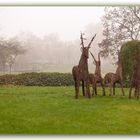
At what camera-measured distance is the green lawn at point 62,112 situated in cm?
511

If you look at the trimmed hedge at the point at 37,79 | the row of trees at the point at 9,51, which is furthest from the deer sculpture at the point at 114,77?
the row of trees at the point at 9,51

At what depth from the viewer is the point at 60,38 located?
532 centimetres

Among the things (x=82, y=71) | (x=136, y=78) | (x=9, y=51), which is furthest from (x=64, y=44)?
(x=136, y=78)

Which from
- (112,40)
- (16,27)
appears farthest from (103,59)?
(16,27)

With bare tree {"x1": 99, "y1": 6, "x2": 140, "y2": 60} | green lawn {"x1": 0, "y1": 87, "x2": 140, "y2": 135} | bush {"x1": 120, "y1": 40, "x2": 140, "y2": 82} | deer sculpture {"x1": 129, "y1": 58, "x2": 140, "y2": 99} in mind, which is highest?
bare tree {"x1": 99, "y1": 6, "x2": 140, "y2": 60}

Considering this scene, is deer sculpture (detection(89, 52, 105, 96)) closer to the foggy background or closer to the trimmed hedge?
the foggy background

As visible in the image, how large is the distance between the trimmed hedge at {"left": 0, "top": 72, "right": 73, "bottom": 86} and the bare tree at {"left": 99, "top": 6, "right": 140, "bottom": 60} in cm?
49

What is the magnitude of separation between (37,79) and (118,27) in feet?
3.31

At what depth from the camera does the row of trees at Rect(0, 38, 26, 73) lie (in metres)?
5.30

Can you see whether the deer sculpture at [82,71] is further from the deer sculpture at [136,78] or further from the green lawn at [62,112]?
the deer sculpture at [136,78]

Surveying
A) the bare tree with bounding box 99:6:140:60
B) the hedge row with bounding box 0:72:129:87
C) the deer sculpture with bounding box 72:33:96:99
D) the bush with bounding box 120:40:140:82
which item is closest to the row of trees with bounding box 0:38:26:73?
the hedge row with bounding box 0:72:129:87

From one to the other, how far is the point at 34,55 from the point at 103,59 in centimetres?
72

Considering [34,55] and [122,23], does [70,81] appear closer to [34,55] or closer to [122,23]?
[34,55]

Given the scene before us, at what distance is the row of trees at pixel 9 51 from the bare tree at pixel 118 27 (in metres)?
0.87
